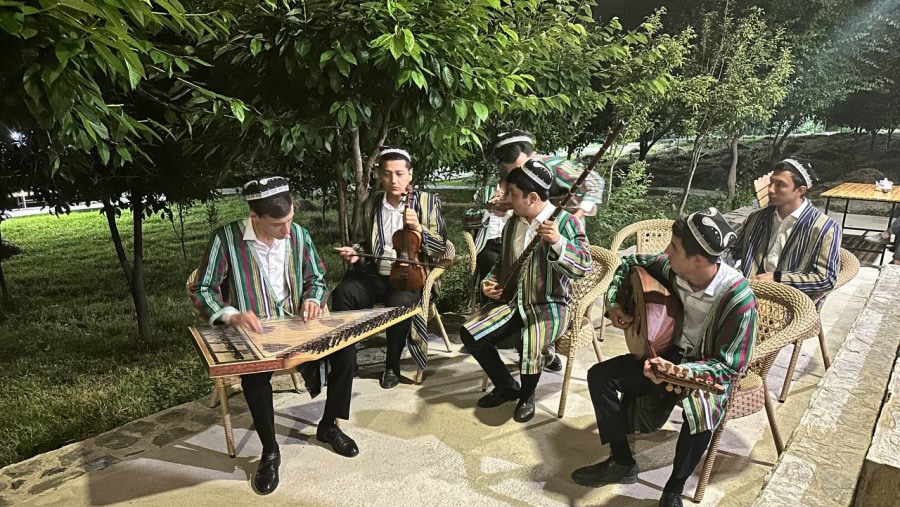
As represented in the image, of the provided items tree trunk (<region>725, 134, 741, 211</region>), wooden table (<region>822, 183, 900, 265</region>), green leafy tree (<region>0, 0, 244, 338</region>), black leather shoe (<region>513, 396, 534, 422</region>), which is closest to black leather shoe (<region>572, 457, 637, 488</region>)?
black leather shoe (<region>513, 396, 534, 422</region>)

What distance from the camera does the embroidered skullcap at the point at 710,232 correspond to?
2.08 metres

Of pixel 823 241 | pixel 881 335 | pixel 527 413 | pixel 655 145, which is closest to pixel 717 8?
pixel 655 145

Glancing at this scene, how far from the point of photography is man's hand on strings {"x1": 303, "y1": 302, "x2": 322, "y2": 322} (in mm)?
2664

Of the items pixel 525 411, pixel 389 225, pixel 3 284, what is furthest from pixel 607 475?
pixel 3 284

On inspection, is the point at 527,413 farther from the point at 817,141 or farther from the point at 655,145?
the point at 817,141

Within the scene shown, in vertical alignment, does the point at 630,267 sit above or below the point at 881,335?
above

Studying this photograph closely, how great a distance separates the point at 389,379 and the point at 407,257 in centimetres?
81

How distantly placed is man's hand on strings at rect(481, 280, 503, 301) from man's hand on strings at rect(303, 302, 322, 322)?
946 millimetres

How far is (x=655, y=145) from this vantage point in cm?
881

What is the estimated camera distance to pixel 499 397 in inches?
127

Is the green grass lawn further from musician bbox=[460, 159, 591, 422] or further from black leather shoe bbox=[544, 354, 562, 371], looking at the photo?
musician bbox=[460, 159, 591, 422]

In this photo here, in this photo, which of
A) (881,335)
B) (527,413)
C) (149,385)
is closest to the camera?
(881,335)

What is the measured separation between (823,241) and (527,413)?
2050 millimetres

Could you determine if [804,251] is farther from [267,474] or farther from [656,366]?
[267,474]
